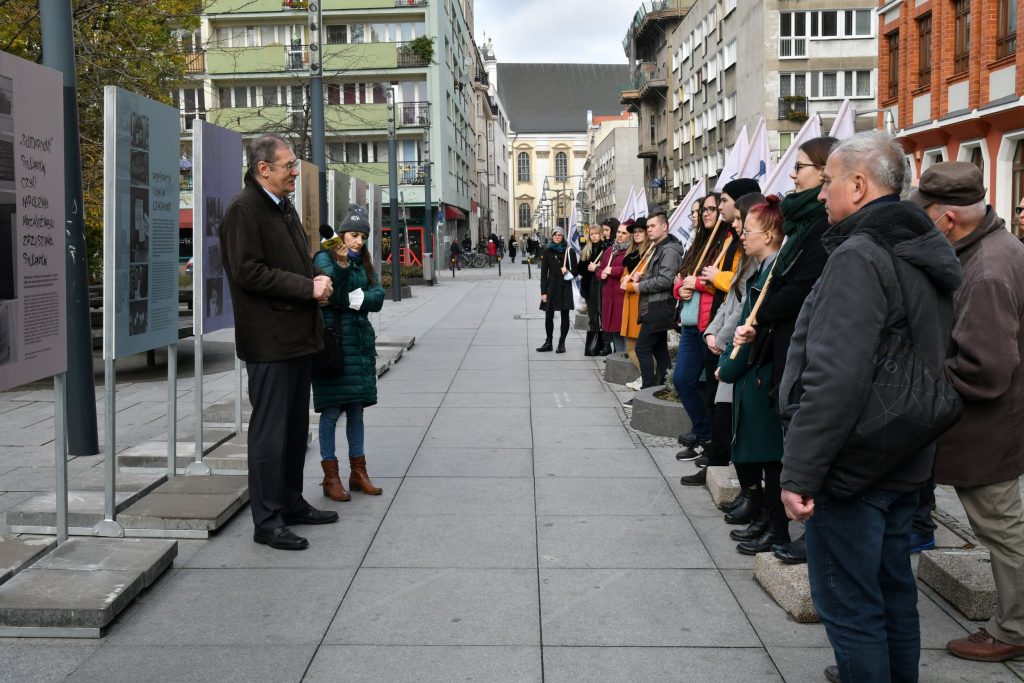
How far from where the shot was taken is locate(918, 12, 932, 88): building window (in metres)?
27.9

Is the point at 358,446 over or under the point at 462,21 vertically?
under

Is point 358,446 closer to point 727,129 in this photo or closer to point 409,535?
point 409,535

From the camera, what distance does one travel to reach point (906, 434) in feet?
10.4

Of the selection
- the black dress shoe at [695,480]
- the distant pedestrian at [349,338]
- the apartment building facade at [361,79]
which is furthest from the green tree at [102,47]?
the apartment building facade at [361,79]

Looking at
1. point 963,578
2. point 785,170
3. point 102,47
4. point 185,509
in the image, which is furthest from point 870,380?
point 102,47

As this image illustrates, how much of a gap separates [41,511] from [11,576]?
1.06 metres

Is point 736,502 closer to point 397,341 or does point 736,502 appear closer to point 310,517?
point 310,517

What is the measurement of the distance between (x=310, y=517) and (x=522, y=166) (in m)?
158

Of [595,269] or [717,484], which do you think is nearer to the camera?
[717,484]

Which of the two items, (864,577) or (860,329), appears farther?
(864,577)

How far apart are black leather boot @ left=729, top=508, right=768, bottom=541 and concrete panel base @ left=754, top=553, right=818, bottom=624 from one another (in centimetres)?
59

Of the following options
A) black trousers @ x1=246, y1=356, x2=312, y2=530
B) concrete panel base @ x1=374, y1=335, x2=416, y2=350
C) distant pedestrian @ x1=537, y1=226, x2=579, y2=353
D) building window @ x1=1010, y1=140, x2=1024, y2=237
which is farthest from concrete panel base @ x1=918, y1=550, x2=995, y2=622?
building window @ x1=1010, y1=140, x2=1024, y2=237

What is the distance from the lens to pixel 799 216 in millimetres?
4930

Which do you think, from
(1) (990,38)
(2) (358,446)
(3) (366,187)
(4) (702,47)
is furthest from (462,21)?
(2) (358,446)
